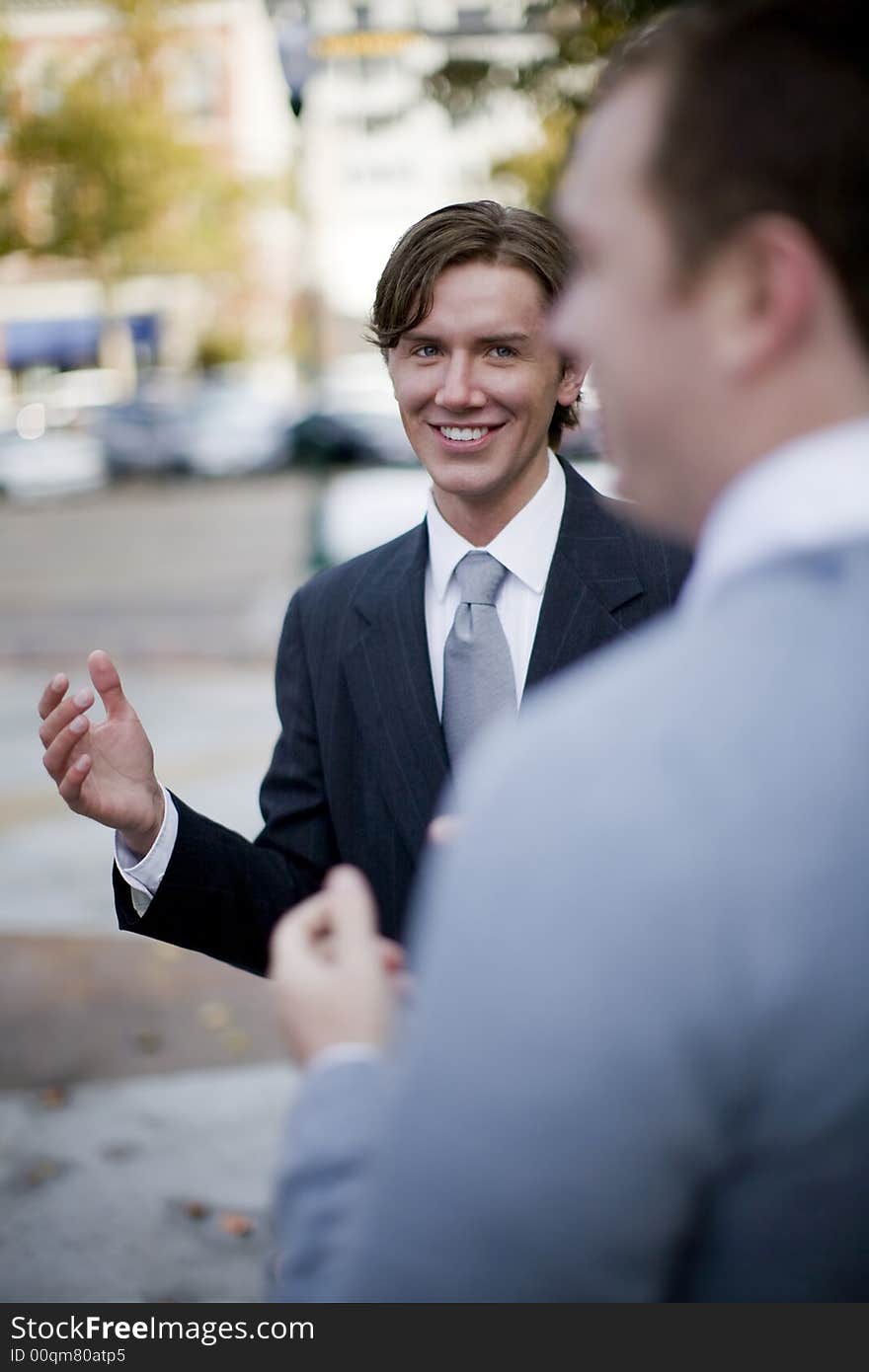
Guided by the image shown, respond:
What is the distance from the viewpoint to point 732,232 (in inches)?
37.0

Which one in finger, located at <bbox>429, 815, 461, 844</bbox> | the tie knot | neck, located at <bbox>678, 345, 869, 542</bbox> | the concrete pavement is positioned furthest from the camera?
the concrete pavement

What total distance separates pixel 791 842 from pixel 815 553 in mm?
185

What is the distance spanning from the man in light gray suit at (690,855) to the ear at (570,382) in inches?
56.7

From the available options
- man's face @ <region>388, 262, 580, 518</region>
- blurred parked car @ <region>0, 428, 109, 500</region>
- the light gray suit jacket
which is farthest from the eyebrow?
blurred parked car @ <region>0, 428, 109, 500</region>

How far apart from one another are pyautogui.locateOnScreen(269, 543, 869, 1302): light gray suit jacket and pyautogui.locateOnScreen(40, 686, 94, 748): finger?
112 centimetres

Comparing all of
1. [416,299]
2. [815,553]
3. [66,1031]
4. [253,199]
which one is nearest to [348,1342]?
→ [815,553]

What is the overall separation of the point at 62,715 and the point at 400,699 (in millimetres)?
539

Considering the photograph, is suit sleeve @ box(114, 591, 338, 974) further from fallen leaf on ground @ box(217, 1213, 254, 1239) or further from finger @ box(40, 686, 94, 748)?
fallen leaf on ground @ box(217, 1213, 254, 1239)

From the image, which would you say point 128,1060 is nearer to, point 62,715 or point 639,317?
point 62,715

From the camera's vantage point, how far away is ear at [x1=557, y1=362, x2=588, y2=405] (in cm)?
247

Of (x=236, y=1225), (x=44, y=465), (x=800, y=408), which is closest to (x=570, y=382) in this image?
(x=800, y=408)

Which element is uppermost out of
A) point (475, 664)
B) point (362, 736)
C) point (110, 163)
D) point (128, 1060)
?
point (110, 163)

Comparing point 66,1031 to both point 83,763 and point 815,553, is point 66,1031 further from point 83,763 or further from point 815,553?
point 815,553

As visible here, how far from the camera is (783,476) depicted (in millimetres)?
944
